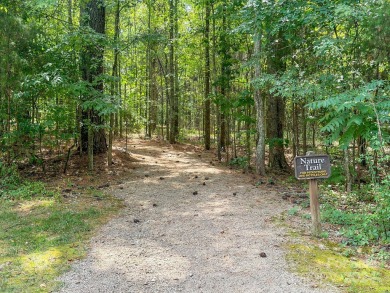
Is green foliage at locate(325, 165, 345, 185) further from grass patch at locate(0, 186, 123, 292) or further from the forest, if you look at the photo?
grass patch at locate(0, 186, 123, 292)

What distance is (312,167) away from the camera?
16.8ft

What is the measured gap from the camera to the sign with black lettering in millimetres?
5102

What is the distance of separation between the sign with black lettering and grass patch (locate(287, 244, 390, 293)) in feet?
3.52

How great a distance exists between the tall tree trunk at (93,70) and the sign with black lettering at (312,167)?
5.95 meters

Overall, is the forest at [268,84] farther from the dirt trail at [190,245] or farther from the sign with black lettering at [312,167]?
the dirt trail at [190,245]

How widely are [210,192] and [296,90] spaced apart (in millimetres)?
3242

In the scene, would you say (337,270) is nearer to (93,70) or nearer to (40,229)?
(40,229)

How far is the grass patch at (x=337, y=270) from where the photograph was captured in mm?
3850

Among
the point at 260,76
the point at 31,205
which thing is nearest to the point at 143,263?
the point at 31,205

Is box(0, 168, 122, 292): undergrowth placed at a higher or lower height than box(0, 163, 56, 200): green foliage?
lower

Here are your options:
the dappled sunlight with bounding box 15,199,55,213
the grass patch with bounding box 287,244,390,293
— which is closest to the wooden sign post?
the grass patch with bounding box 287,244,390,293

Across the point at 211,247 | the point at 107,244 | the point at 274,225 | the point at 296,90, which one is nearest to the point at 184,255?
the point at 211,247

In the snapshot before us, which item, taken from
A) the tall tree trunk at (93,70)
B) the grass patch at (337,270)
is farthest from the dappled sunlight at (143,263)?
the tall tree trunk at (93,70)

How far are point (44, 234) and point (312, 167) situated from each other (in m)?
4.54
